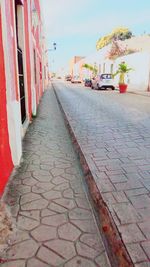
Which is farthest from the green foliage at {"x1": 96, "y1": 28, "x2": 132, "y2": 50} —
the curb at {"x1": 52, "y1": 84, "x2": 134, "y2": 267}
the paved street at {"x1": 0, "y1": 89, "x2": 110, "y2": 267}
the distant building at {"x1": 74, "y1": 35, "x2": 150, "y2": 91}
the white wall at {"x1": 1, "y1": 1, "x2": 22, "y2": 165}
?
the curb at {"x1": 52, "y1": 84, "x2": 134, "y2": 267}

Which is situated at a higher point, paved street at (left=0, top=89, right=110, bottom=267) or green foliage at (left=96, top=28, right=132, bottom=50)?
green foliage at (left=96, top=28, right=132, bottom=50)

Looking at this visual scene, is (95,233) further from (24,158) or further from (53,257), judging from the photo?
(24,158)

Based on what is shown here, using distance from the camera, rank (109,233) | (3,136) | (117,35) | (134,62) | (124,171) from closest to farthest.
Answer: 1. (109,233)
2. (3,136)
3. (124,171)
4. (134,62)
5. (117,35)

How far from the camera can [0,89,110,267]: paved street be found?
2.20 meters

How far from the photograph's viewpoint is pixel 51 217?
2779 mm

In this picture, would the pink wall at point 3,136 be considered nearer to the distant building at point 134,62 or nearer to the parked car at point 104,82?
the distant building at point 134,62

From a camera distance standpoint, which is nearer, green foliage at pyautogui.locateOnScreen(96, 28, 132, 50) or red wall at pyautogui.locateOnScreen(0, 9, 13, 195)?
red wall at pyautogui.locateOnScreen(0, 9, 13, 195)

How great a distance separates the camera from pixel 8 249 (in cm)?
228

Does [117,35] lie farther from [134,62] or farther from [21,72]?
[21,72]

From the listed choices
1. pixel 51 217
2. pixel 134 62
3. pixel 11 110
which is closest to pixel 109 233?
pixel 51 217

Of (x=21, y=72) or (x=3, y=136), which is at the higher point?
(x=21, y=72)

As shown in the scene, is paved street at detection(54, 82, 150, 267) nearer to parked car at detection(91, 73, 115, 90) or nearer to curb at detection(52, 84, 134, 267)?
curb at detection(52, 84, 134, 267)

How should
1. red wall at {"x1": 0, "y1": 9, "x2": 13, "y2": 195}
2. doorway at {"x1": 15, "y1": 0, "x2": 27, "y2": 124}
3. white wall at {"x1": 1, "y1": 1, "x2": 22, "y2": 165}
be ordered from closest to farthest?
1. red wall at {"x1": 0, "y1": 9, "x2": 13, "y2": 195}
2. white wall at {"x1": 1, "y1": 1, "x2": 22, "y2": 165}
3. doorway at {"x1": 15, "y1": 0, "x2": 27, "y2": 124}

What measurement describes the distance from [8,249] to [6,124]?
6.28ft
